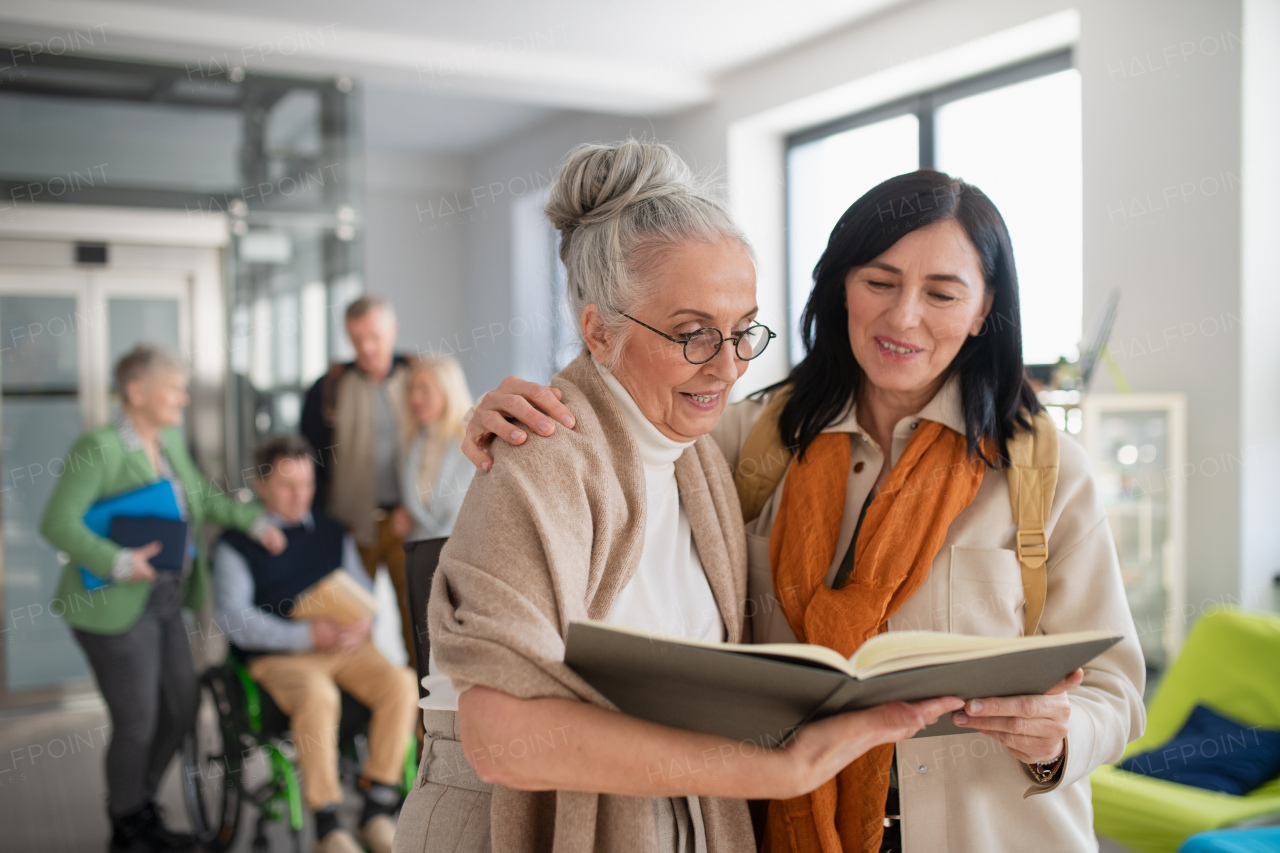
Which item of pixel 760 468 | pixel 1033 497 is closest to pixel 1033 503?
pixel 1033 497

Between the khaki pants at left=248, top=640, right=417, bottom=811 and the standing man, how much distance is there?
78cm

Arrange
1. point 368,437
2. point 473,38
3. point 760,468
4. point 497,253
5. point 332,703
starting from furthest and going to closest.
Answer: point 497,253
point 473,38
point 368,437
point 332,703
point 760,468

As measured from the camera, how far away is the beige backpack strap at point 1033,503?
4.49ft

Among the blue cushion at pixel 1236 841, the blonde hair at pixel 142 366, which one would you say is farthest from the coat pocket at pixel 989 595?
the blonde hair at pixel 142 366

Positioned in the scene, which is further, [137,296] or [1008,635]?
[137,296]

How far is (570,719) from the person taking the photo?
1.08 meters

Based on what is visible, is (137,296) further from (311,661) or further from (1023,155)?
(1023,155)

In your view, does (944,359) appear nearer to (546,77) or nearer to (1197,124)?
(1197,124)

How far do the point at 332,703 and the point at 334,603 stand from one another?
13.7 inches

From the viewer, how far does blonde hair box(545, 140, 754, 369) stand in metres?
1.30

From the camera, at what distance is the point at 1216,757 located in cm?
288

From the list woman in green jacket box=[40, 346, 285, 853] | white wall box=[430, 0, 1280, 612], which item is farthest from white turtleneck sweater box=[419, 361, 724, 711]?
white wall box=[430, 0, 1280, 612]

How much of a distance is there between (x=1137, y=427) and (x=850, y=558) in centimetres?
292

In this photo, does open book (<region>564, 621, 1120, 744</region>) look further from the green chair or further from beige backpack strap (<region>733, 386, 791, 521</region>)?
the green chair
